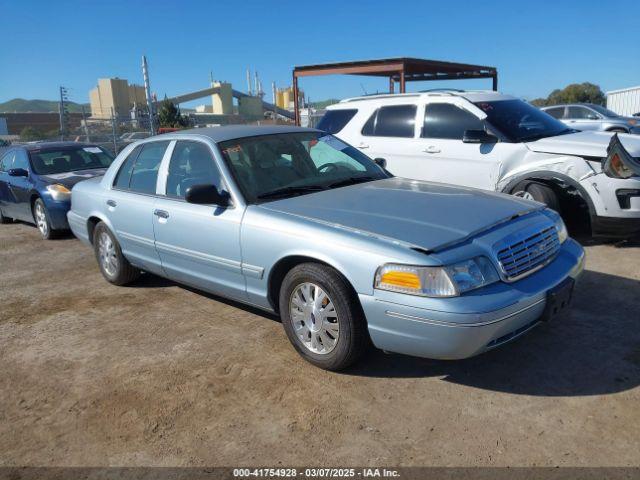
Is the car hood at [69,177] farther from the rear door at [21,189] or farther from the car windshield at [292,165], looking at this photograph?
the car windshield at [292,165]

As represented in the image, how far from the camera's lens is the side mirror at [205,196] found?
3.76 meters

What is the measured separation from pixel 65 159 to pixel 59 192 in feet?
3.55

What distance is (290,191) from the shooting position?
158 inches

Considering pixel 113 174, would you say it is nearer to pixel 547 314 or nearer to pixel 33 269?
pixel 33 269

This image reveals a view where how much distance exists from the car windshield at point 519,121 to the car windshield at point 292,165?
7.84 ft

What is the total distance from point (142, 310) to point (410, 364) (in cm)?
252

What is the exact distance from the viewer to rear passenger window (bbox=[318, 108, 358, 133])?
307 inches

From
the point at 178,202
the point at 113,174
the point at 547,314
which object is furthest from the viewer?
the point at 113,174

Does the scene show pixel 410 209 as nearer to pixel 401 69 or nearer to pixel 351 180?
pixel 351 180

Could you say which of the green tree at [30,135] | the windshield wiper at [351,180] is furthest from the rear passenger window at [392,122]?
the green tree at [30,135]

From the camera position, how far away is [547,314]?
317cm

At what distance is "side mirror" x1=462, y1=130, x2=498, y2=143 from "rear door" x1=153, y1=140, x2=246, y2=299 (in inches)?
131

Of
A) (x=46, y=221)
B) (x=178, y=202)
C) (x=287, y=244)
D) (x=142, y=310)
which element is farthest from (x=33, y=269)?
(x=287, y=244)

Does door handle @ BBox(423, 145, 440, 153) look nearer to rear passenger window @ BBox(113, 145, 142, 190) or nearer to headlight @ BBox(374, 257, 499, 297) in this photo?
rear passenger window @ BBox(113, 145, 142, 190)
